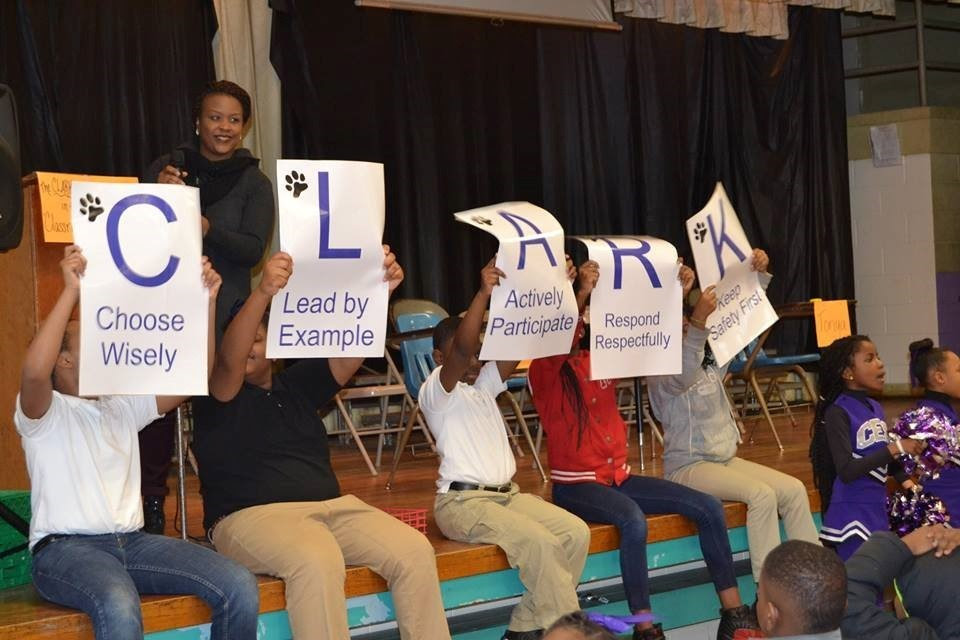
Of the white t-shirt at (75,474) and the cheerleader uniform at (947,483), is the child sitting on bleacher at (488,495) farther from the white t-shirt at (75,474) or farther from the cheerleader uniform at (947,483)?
the cheerleader uniform at (947,483)

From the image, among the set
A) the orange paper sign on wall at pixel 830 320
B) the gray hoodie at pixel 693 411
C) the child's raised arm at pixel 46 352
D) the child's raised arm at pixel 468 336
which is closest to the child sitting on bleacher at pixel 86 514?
the child's raised arm at pixel 46 352

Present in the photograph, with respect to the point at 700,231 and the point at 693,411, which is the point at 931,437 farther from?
the point at 700,231

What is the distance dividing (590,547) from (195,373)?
1545 millimetres

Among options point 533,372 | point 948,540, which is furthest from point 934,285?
point 948,540

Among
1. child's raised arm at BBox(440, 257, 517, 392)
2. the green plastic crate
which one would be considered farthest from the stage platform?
child's raised arm at BBox(440, 257, 517, 392)

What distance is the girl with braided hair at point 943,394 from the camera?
14.5 feet

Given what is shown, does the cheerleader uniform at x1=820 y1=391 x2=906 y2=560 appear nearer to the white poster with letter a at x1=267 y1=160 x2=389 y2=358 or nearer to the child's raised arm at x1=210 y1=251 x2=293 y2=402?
the white poster with letter a at x1=267 y1=160 x2=389 y2=358

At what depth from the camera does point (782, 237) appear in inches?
390

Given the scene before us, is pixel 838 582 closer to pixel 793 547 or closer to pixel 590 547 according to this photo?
pixel 793 547

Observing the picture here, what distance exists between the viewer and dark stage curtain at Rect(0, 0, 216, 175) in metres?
6.55

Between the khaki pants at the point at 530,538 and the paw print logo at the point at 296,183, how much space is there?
109 centimetres

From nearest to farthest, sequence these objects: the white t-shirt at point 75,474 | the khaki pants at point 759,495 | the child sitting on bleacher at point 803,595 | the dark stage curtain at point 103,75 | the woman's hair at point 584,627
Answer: the woman's hair at point 584,627
the child sitting on bleacher at point 803,595
the white t-shirt at point 75,474
the khaki pants at point 759,495
the dark stage curtain at point 103,75

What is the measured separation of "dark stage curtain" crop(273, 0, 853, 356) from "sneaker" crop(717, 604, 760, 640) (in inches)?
163

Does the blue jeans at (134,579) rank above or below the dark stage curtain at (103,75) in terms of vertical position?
below
